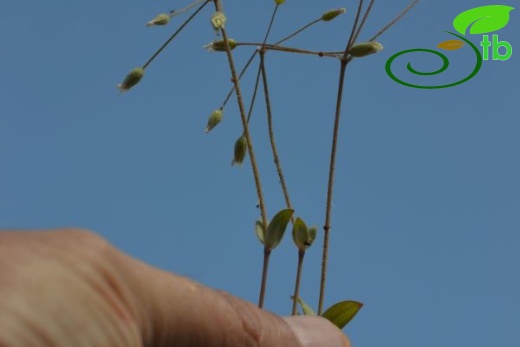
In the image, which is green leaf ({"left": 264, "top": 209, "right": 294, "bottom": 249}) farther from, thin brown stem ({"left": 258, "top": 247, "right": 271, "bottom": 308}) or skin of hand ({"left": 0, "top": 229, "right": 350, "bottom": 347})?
skin of hand ({"left": 0, "top": 229, "right": 350, "bottom": 347})

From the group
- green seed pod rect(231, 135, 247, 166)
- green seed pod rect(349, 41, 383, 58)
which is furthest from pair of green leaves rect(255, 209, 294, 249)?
green seed pod rect(349, 41, 383, 58)

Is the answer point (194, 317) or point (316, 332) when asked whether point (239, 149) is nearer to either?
Result: point (316, 332)

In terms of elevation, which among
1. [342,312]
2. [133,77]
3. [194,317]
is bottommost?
[342,312]

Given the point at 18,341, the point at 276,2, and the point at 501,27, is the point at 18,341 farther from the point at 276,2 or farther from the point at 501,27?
the point at 501,27

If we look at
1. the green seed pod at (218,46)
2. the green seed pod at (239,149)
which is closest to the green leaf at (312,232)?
the green seed pod at (239,149)

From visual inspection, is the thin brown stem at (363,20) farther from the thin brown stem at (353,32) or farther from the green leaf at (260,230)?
the green leaf at (260,230)

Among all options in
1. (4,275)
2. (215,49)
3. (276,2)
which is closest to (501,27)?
(276,2)

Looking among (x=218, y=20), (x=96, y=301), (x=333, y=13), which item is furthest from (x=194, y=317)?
(x=333, y=13)
